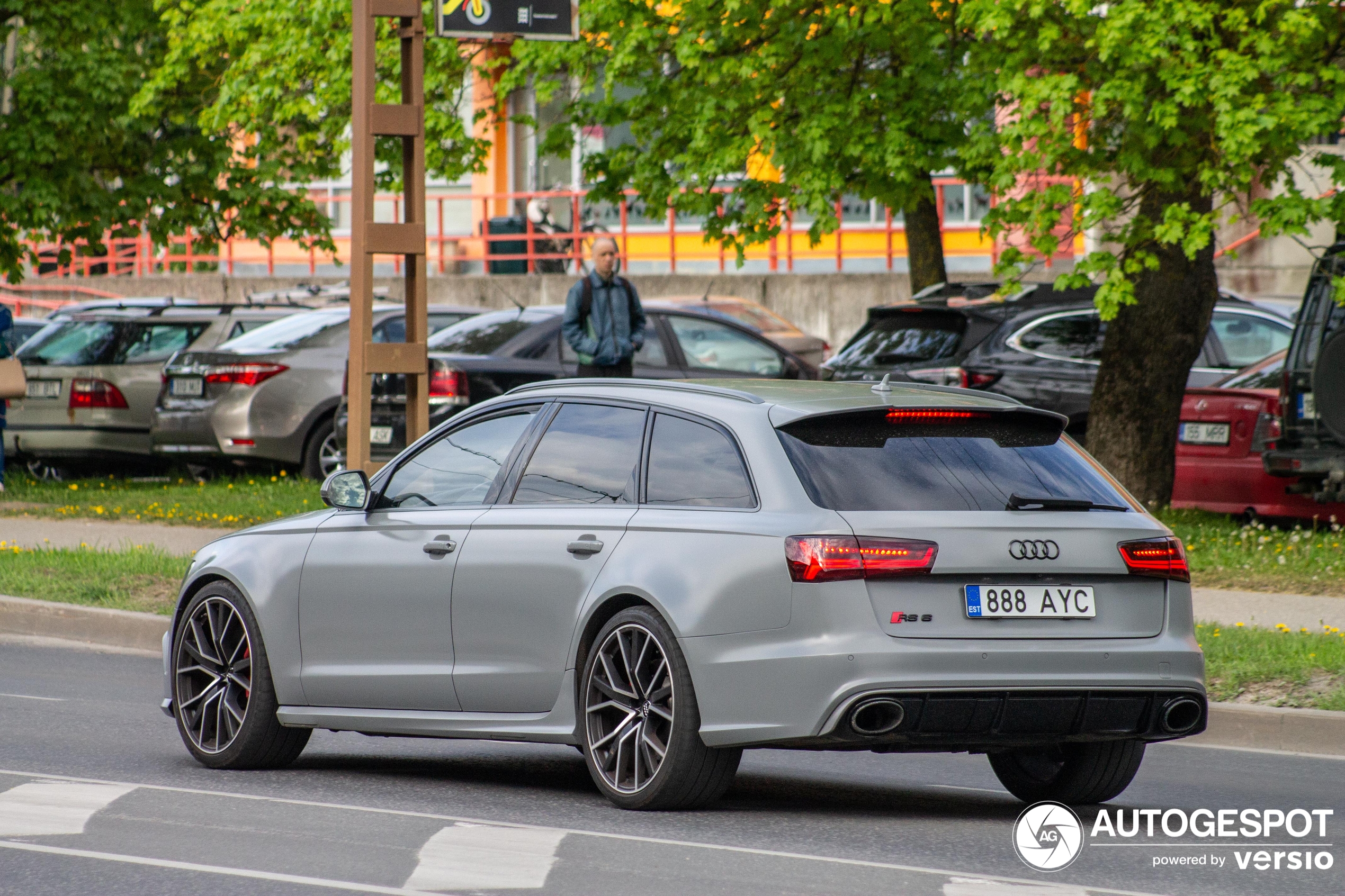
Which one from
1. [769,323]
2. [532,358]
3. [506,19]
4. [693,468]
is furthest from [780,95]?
[693,468]

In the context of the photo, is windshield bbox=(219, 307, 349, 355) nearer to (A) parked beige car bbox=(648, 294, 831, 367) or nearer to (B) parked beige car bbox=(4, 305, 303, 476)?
(B) parked beige car bbox=(4, 305, 303, 476)

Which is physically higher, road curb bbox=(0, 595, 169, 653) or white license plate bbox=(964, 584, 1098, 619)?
white license plate bbox=(964, 584, 1098, 619)

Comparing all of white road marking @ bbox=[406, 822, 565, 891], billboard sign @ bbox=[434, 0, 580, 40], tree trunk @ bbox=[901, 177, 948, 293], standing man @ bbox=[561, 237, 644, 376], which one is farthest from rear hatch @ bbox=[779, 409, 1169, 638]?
tree trunk @ bbox=[901, 177, 948, 293]

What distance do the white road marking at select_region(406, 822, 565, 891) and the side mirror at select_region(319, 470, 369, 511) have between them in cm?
157

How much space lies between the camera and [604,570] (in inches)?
277

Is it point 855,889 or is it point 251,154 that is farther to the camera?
point 251,154

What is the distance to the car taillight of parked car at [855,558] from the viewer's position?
21.3ft

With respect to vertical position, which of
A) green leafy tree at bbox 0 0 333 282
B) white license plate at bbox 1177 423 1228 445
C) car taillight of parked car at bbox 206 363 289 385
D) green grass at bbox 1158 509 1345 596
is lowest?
green grass at bbox 1158 509 1345 596

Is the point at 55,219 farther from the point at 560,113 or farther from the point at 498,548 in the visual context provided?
the point at 498,548

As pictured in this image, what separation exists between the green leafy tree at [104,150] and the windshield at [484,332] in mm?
4068

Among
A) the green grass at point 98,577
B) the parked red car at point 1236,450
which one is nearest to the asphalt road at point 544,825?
the green grass at point 98,577

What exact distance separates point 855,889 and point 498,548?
82.8 inches

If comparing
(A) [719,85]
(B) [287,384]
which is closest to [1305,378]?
(A) [719,85]

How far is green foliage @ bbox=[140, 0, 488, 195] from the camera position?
1847 centimetres
